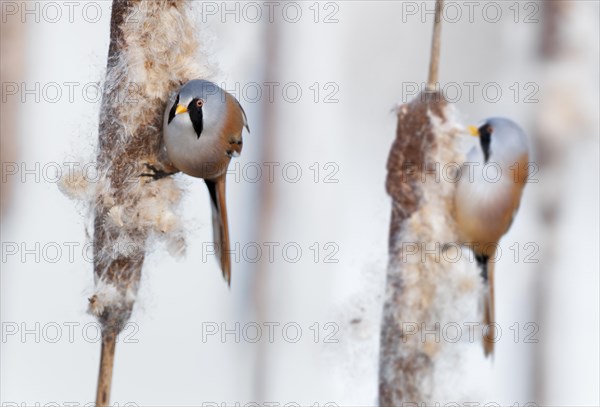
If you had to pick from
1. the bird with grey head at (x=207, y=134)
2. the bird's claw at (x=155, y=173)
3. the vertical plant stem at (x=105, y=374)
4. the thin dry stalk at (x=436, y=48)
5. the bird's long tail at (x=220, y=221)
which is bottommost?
the vertical plant stem at (x=105, y=374)

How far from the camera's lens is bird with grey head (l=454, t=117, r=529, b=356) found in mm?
1315

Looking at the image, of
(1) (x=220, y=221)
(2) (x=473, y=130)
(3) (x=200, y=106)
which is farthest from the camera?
(1) (x=220, y=221)

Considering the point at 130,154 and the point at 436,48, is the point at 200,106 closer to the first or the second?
the point at 130,154

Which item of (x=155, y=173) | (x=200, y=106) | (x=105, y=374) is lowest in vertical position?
(x=105, y=374)

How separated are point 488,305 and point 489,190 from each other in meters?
0.18

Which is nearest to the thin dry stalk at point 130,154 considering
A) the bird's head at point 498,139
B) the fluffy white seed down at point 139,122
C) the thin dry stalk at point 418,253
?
the fluffy white seed down at point 139,122

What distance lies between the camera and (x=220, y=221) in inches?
62.2

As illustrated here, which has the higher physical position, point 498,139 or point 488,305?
point 498,139

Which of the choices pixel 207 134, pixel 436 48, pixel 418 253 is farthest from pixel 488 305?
pixel 207 134

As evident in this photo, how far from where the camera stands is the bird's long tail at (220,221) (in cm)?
154

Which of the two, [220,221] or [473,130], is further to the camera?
[220,221]

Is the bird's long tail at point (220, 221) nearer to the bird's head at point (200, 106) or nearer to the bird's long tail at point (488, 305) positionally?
the bird's head at point (200, 106)

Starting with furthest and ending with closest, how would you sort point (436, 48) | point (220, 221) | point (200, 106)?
point (220, 221)
point (200, 106)
point (436, 48)

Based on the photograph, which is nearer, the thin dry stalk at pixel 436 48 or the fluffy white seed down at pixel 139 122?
the thin dry stalk at pixel 436 48
